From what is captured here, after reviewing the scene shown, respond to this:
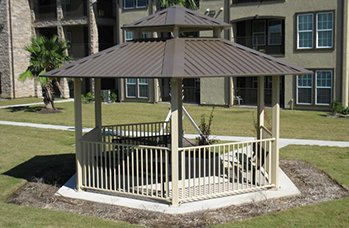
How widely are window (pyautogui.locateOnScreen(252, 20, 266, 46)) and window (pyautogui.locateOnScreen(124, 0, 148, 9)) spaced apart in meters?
9.15

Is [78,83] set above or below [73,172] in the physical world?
above

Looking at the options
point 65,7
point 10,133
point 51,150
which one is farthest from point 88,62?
point 65,7

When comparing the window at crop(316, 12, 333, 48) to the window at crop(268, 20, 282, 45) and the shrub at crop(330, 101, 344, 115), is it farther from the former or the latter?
the shrub at crop(330, 101, 344, 115)

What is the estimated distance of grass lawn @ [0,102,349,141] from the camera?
21.8 m

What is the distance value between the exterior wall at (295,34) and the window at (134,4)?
7888 mm

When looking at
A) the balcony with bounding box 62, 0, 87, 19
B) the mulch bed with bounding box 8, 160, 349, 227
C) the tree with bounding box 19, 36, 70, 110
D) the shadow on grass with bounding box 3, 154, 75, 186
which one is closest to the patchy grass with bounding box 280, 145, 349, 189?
the mulch bed with bounding box 8, 160, 349, 227

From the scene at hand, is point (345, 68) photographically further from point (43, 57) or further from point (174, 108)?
point (174, 108)

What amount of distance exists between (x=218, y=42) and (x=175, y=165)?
146 inches

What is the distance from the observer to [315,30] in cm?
3031

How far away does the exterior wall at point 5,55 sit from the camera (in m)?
42.5

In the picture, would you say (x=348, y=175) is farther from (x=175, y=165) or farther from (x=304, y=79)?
(x=304, y=79)

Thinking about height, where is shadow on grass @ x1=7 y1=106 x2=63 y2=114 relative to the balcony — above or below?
below

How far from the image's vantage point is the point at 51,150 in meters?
18.1

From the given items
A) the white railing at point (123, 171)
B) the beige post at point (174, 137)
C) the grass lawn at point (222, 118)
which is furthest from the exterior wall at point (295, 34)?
the beige post at point (174, 137)
